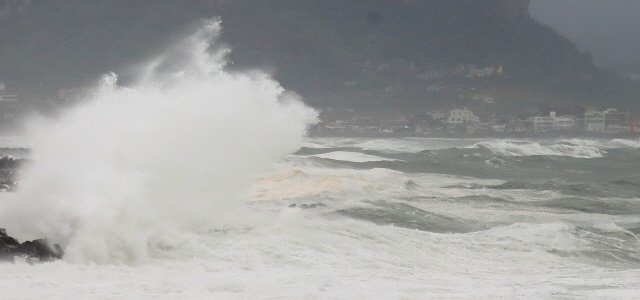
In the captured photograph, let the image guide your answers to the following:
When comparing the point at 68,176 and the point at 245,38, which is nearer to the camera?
the point at 68,176

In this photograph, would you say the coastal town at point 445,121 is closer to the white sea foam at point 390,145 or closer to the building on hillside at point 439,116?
the building on hillside at point 439,116

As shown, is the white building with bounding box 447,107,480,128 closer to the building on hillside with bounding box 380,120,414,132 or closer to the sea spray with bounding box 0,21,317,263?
the building on hillside with bounding box 380,120,414,132

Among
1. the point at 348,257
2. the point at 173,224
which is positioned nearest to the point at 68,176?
the point at 173,224

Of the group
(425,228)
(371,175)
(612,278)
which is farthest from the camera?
(371,175)

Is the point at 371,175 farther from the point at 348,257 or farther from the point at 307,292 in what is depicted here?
the point at 307,292

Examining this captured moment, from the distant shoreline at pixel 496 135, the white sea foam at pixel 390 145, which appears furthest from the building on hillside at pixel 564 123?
the white sea foam at pixel 390 145

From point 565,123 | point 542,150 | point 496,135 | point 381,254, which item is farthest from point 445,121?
point 381,254
